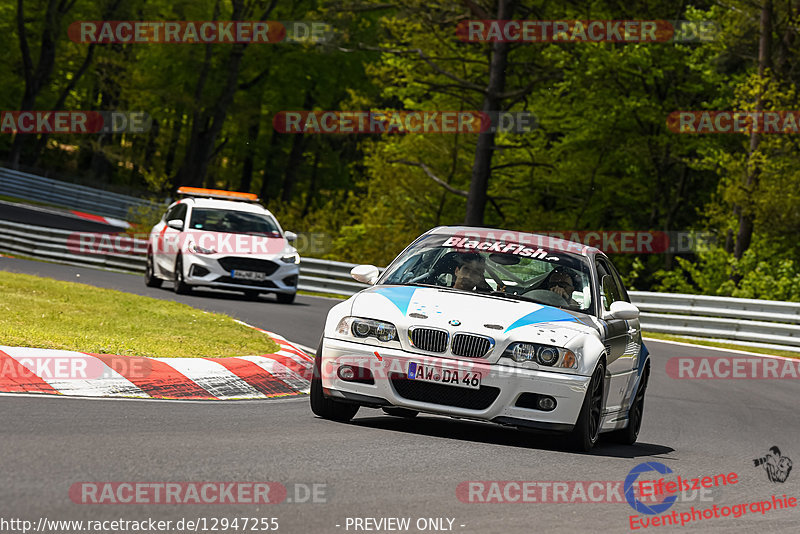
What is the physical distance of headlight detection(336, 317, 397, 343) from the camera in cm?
825

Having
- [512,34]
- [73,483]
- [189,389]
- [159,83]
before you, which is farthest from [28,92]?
[73,483]

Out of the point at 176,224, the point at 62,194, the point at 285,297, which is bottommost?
the point at 285,297

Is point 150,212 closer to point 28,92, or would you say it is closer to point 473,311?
point 28,92

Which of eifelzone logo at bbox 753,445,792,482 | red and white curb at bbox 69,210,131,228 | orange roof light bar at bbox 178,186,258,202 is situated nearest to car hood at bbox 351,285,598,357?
eifelzone logo at bbox 753,445,792,482

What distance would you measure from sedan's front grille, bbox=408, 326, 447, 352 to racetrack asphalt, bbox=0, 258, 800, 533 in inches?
24.9

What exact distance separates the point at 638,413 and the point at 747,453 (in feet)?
3.15

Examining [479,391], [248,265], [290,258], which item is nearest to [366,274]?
[479,391]

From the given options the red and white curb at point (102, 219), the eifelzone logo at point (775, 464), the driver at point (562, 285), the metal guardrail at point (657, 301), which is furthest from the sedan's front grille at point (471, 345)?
the red and white curb at point (102, 219)

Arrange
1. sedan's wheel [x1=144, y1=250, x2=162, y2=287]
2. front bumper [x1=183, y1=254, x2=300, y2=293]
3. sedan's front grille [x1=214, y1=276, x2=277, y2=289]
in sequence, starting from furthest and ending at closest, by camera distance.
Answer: sedan's wheel [x1=144, y1=250, x2=162, y2=287]
sedan's front grille [x1=214, y1=276, x2=277, y2=289]
front bumper [x1=183, y1=254, x2=300, y2=293]

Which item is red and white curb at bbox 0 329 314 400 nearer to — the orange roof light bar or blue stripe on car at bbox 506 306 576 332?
blue stripe on car at bbox 506 306 576 332

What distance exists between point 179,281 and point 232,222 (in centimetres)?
159

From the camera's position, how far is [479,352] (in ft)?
26.6

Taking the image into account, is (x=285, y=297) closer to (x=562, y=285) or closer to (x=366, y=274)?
(x=366, y=274)

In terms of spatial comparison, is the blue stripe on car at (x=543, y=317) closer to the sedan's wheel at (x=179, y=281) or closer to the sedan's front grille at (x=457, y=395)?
the sedan's front grille at (x=457, y=395)
